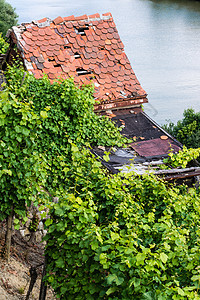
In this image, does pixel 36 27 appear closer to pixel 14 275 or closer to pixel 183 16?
pixel 14 275

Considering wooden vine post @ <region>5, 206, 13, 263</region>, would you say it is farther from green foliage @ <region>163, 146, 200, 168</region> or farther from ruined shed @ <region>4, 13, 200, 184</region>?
ruined shed @ <region>4, 13, 200, 184</region>

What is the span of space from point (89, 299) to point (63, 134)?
14.6ft

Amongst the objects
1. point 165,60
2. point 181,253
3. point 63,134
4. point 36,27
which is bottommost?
point 181,253

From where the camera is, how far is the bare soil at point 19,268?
5.66 m

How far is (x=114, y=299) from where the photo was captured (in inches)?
142

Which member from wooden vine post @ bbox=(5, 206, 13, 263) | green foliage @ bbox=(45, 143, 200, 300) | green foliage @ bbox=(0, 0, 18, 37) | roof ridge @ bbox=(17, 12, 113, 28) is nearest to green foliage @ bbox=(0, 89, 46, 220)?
wooden vine post @ bbox=(5, 206, 13, 263)

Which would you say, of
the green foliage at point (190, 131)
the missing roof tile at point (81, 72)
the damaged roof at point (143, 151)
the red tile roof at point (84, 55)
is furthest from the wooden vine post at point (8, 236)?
the green foliage at point (190, 131)

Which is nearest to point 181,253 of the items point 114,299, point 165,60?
point 114,299

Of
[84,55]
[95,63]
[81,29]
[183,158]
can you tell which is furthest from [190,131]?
[183,158]

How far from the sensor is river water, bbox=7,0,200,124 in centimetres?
2294

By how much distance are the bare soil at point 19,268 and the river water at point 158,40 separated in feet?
48.2

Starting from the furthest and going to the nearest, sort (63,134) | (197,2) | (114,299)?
(197,2) → (63,134) → (114,299)

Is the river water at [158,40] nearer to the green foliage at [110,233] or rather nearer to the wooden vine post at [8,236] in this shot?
the wooden vine post at [8,236]

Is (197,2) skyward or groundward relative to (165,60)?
skyward
